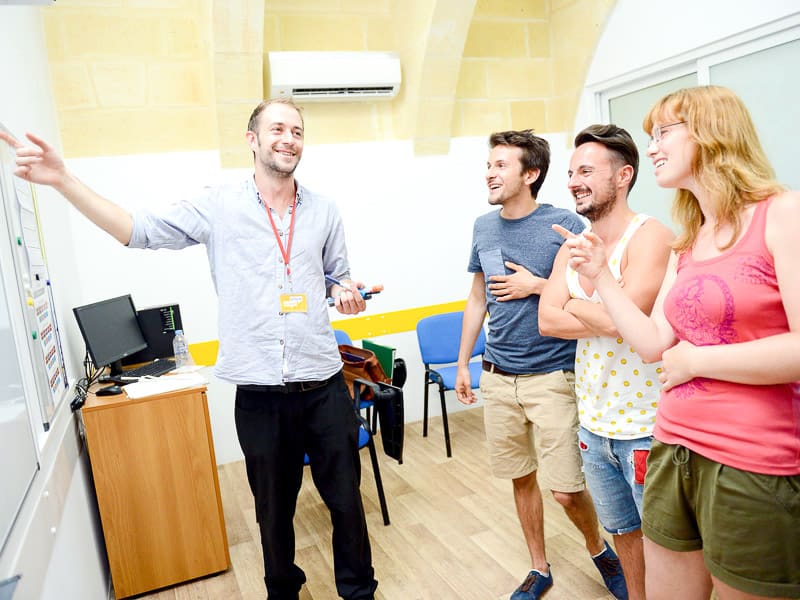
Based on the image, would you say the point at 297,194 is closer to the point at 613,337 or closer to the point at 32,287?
the point at 32,287

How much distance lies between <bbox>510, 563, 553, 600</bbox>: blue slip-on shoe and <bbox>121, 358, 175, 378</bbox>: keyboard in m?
2.01

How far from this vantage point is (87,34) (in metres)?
3.59

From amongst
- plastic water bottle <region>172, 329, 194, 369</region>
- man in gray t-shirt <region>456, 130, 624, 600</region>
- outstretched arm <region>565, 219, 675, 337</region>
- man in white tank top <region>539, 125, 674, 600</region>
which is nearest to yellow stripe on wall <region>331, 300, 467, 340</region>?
plastic water bottle <region>172, 329, 194, 369</region>

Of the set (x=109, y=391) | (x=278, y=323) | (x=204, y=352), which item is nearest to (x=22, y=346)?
A: (x=278, y=323)

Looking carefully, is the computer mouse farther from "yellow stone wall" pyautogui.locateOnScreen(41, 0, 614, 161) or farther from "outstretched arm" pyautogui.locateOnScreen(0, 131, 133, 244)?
"yellow stone wall" pyautogui.locateOnScreen(41, 0, 614, 161)

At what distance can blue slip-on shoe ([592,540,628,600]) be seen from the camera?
2.29 meters

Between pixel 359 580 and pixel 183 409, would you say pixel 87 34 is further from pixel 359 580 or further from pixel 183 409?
pixel 359 580

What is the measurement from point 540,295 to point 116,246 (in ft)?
9.23

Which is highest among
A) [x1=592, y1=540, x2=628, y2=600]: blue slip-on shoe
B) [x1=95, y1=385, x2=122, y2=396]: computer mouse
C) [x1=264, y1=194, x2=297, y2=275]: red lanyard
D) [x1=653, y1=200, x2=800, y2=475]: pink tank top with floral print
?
[x1=264, y1=194, x2=297, y2=275]: red lanyard

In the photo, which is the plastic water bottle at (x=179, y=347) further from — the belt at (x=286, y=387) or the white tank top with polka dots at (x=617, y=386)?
the white tank top with polka dots at (x=617, y=386)

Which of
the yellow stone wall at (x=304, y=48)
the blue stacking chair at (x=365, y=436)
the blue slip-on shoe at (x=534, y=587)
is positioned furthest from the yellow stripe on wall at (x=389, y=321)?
the blue slip-on shoe at (x=534, y=587)

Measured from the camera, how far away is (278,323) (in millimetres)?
2082

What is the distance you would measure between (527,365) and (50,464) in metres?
1.68

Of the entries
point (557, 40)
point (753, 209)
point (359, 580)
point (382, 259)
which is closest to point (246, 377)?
point (359, 580)
